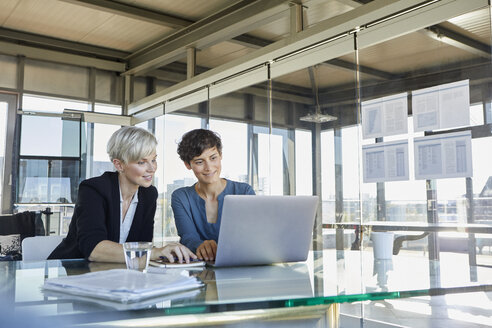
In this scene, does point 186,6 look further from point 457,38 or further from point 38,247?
point 38,247

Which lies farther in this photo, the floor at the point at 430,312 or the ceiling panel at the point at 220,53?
the ceiling panel at the point at 220,53

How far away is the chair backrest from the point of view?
210 cm

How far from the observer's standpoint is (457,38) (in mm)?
3021

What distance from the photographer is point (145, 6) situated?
539 cm

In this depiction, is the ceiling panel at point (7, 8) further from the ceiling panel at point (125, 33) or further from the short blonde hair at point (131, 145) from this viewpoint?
the short blonde hair at point (131, 145)

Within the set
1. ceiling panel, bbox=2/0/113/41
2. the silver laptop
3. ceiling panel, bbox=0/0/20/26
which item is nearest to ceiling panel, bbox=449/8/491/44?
the silver laptop

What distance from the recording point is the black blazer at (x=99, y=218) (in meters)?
1.87

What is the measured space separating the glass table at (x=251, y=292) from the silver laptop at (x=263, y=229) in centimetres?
5

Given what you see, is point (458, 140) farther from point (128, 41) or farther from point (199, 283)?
point (128, 41)

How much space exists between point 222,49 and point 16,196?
2921 mm

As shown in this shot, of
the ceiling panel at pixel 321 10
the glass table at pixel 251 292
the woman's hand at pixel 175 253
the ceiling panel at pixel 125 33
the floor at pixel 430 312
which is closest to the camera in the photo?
the glass table at pixel 251 292

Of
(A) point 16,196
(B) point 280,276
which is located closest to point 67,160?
(A) point 16,196

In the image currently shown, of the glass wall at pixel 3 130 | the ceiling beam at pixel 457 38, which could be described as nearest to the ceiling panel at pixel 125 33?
the glass wall at pixel 3 130

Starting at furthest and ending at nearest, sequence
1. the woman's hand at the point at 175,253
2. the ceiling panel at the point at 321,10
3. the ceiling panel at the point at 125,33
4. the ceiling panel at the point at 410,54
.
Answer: the ceiling panel at the point at 125,33
the ceiling panel at the point at 321,10
the ceiling panel at the point at 410,54
the woman's hand at the point at 175,253
